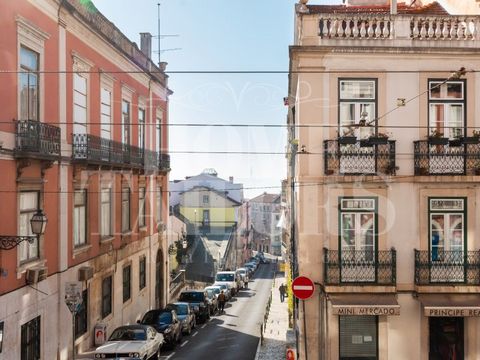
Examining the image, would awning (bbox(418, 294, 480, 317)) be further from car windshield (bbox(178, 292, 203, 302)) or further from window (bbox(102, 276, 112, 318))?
car windshield (bbox(178, 292, 203, 302))

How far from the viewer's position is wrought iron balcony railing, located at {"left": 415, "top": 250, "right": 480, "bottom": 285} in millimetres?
14016

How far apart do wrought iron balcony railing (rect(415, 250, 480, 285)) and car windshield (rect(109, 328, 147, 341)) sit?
821 centimetres

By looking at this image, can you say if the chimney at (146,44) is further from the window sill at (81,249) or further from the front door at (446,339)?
the front door at (446,339)

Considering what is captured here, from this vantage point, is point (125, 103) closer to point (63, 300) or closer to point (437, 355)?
point (63, 300)

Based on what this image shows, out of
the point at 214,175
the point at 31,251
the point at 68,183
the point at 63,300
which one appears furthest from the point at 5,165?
the point at 214,175

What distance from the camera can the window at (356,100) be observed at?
1421 centimetres

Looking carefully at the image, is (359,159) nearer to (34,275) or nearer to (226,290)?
(34,275)

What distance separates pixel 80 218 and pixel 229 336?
330 inches

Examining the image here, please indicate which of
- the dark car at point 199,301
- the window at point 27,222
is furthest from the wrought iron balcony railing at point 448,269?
the dark car at point 199,301

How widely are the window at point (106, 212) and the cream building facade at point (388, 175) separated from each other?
399 inches

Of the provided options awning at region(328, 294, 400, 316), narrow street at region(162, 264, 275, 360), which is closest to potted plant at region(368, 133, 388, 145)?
awning at region(328, 294, 400, 316)

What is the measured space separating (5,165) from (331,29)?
342 inches

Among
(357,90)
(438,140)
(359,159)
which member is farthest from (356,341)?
(357,90)

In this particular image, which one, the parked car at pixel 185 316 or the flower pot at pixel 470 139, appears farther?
the parked car at pixel 185 316
